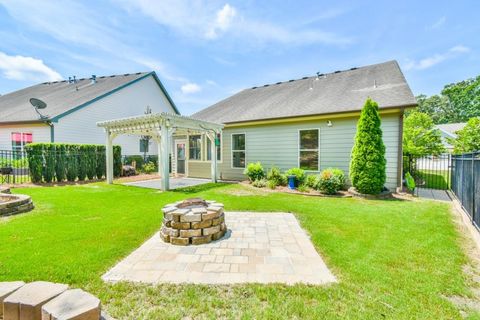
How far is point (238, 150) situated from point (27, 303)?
10.0 meters

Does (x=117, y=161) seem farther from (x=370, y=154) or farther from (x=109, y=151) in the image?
(x=370, y=154)

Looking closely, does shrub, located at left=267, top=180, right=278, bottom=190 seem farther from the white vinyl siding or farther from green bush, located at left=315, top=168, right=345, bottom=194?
the white vinyl siding

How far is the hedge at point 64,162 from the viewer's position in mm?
9703

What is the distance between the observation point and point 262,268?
2932 mm

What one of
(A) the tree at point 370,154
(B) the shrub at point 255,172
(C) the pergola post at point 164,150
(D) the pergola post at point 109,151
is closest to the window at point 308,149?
(B) the shrub at point 255,172

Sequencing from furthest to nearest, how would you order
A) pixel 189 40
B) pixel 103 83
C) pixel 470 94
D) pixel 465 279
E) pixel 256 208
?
pixel 470 94 < pixel 103 83 < pixel 189 40 < pixel 256 208 < pixel 465 279

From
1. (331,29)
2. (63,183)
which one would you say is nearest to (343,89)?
(331,29)

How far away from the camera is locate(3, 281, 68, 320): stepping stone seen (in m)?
1.72

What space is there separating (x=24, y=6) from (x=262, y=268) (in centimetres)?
1062

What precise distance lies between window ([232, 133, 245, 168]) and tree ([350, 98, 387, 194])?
5.46 metres

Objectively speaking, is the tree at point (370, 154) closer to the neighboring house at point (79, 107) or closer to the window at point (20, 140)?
the neighboring house at point (79, 107)

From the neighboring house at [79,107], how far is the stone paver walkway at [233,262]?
42.9 ft

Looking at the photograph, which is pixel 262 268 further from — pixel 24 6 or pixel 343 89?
pixel 24 6

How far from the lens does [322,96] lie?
411 inches
